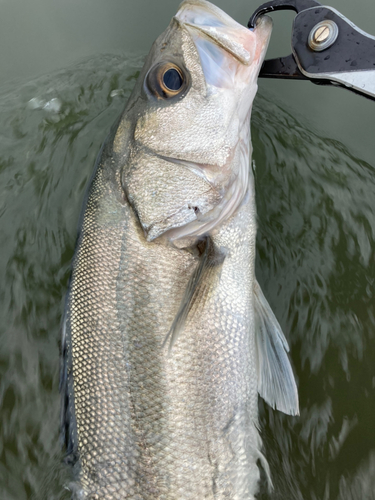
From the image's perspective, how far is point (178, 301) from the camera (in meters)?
1.64

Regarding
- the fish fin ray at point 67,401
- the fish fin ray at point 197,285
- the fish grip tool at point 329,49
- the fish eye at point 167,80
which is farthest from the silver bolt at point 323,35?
the fish fin ray at point 67,401

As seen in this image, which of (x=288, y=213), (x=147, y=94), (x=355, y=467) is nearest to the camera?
(x=147, y=94)

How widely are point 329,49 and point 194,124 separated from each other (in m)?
0.69

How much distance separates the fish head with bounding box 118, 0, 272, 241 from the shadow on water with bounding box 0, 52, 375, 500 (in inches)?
38.2

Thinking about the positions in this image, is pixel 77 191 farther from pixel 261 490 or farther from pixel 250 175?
pixel 261 490

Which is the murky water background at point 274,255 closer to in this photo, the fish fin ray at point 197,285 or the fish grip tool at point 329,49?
the fish fin ray at point 197,285

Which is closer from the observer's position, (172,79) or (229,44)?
(229,44)

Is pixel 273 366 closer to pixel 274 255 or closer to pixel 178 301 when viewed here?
pixel 178 301

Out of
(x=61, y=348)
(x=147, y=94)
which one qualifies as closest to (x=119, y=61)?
(x=147, y=94)

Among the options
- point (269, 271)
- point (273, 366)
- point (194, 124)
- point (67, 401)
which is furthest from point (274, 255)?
point (67, 401)

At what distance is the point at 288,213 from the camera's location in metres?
2.60

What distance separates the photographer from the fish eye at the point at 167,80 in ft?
5.37

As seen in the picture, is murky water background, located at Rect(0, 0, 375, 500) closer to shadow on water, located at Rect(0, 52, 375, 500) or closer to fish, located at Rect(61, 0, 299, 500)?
shadow on water, located at Rect(0, 52, 375, 500)

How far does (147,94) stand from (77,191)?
1.17 meters
